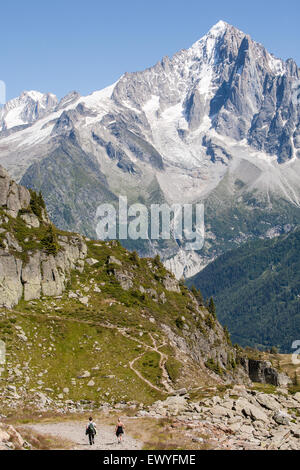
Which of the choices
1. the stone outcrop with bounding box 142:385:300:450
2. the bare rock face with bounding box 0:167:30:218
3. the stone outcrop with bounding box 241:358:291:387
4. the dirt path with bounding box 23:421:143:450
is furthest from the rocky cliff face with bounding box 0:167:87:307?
the stone outcrop with bounding box 241:358:291:387

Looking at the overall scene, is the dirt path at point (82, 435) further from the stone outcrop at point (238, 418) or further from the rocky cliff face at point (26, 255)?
the rocky cliff face at point (26, 255)

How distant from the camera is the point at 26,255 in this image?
103688 millimetres

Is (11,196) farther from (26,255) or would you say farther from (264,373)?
(264,373)

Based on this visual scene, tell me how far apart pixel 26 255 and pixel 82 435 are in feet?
187

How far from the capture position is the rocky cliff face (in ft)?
318

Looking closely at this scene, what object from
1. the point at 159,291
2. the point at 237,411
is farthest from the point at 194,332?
the point at 237,411

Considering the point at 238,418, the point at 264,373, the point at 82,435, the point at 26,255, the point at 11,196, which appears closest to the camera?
the point at 82,435

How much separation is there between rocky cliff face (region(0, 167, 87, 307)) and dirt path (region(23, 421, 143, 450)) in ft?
128

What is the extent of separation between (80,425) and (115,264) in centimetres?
7149

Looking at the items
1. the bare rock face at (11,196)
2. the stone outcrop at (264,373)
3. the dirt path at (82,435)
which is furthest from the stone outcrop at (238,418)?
the stone outcrop at (264,373)

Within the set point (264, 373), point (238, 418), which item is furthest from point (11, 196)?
point (264, 373)

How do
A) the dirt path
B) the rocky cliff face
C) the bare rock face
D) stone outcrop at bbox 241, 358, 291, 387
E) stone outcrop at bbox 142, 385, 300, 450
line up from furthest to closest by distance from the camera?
stone outcrop at bbox 241, 358, 291, 387, the bare rock face, the rocky cliff face, stone outcrop at bbox 142, 385, 300, 450, the dirt path

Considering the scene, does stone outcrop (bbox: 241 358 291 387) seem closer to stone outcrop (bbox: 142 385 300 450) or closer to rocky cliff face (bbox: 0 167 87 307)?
rocky cliff face (bbox: 0 167 87 307)

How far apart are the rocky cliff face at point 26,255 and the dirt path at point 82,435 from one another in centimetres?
3906
